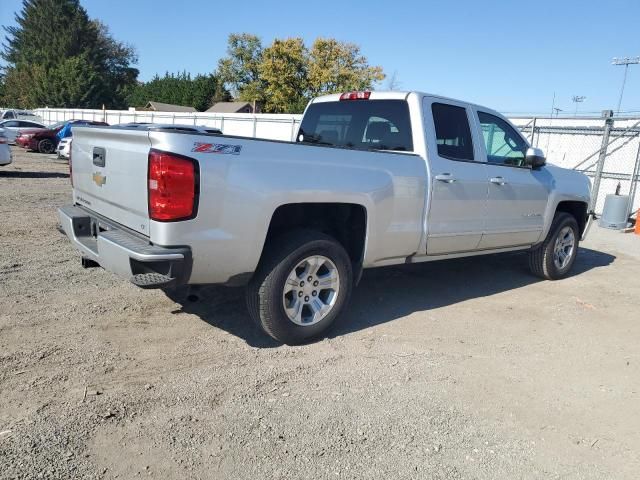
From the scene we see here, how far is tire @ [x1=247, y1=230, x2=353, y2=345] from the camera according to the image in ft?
12.7

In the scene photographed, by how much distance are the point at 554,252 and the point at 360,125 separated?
125 inches

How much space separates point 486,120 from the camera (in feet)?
18.5

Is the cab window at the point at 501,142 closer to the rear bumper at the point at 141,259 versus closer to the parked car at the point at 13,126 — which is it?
the rear bumper at the point at 141,259

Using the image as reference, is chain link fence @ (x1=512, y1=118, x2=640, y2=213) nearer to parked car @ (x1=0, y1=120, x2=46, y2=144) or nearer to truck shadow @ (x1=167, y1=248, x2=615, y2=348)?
truck shadow @ (x1=167, y1=248, x2=615, y2=348)

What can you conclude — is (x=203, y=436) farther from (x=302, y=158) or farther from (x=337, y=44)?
(x=337, y=44)

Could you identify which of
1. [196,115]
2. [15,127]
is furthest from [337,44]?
[15,127]

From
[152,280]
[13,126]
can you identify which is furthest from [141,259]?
[13,126]

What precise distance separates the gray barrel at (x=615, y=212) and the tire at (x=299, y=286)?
996 cm

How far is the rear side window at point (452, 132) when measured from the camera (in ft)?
16.3

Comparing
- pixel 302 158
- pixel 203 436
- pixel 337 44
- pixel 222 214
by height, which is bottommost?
pixel 203 436

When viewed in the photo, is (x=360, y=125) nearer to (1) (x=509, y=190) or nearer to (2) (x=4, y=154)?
(1) (x=509, y=190)

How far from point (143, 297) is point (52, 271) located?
129 centimetres

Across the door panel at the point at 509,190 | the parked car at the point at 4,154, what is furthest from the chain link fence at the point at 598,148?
the parked car at the point at 4,154

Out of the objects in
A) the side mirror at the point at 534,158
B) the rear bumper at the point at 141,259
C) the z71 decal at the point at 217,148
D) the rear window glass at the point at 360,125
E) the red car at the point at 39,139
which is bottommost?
the red car at the point at 39,139
